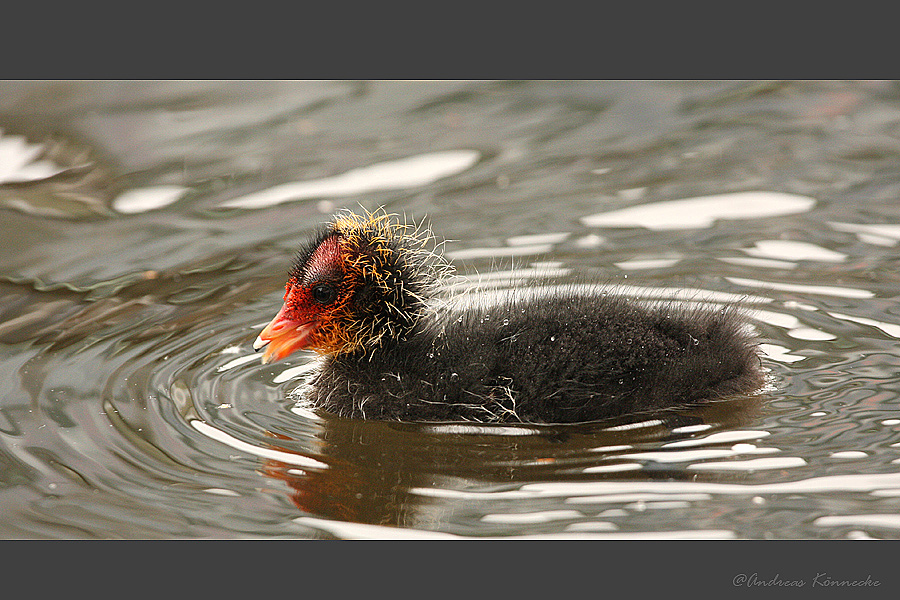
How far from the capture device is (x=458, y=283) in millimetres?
A: 7305

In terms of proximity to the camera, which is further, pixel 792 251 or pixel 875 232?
pixel 875 232

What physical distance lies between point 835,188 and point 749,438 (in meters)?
3.84

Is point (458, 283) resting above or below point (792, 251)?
below

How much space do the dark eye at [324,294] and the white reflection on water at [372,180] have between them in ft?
9.22

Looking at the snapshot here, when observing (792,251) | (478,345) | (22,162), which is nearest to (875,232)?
(792,251)

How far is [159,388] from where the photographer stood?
632 centimetres

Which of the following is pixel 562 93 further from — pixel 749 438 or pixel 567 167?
pixel 749 438

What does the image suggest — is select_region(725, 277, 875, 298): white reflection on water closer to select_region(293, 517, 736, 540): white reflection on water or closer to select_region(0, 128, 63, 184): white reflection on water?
select_region(293, 517, 736, 540): white reflection on water

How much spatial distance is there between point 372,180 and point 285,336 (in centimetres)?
310

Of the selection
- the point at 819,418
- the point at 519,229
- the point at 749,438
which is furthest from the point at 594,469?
the point at 519,229

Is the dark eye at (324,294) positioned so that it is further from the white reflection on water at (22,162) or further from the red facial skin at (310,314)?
the white reflection on water at (22,162)

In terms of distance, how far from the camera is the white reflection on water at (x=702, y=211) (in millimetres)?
8367

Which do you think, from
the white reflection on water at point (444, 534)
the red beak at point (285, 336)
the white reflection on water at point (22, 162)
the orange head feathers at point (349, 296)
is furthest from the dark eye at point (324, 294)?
the white reflection on water at point (22, 162)

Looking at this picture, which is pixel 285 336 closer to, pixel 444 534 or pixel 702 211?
pixel 444 534
